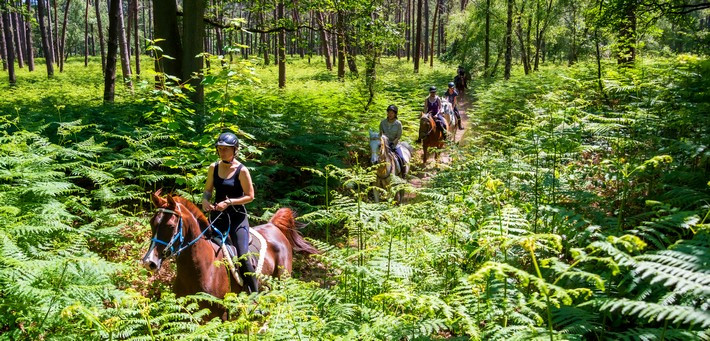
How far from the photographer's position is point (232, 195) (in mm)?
5738

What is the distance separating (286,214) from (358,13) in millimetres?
10761

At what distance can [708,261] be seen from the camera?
7.67 ft

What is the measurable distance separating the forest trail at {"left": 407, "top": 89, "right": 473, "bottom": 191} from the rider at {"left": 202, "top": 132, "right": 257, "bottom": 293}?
4.40 m

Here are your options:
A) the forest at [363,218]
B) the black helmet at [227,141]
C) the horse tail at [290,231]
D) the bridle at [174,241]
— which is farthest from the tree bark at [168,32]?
the bridle at [174,241]

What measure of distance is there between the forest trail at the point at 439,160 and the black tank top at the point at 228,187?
4.43 m

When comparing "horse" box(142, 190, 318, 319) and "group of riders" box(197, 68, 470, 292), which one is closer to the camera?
"horse" box(142, 190, 318, 319)

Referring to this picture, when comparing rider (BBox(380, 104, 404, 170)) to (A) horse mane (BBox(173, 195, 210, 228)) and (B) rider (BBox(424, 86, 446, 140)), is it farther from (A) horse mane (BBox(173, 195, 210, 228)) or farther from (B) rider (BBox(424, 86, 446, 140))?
(A) horse mane (BBox(173, 195, 210, 228))

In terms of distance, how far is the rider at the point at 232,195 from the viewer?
554 cm

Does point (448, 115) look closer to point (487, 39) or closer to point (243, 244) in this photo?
point (243, 244)

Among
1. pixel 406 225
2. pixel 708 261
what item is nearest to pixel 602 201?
pixel 406 225

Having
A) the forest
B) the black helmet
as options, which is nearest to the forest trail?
the forest

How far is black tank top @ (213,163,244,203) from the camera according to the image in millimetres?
5652

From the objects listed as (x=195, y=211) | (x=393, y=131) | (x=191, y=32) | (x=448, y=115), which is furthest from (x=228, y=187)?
(x=448, y=115)

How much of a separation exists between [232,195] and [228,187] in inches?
5.7
